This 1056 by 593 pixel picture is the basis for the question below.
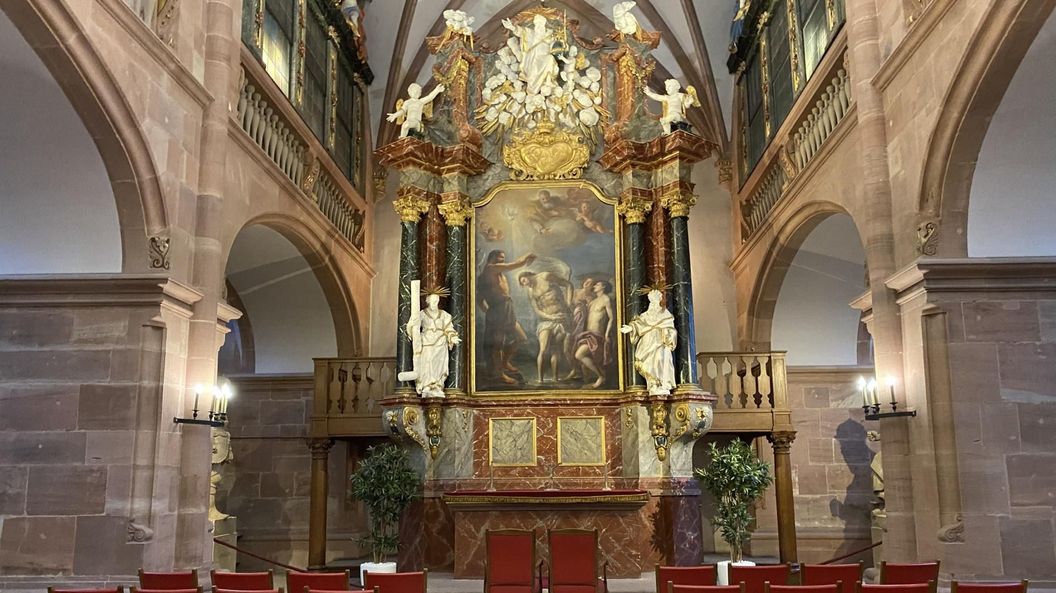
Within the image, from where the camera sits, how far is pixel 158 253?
36.1 feet

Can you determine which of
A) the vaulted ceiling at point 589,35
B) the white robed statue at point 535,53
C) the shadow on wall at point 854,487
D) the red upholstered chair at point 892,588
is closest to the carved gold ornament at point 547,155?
the white robed statue at point 535,53

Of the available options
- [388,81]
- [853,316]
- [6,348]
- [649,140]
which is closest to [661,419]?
[649,140]

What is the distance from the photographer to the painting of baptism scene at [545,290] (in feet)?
49.4

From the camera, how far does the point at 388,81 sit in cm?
2156

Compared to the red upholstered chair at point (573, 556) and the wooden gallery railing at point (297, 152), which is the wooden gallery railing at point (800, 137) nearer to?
the red upholstered chair at point (573, 556)

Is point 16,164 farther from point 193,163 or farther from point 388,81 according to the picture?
point 388,81

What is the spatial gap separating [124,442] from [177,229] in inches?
102

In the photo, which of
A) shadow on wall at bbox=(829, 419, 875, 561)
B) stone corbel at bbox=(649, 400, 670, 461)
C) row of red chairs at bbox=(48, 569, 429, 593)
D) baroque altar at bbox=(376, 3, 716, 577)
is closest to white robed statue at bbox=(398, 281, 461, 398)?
baroque altar at bbox=(376, 3, 716, 577)

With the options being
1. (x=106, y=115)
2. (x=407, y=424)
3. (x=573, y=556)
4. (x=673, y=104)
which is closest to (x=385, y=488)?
(x=407, y=424)

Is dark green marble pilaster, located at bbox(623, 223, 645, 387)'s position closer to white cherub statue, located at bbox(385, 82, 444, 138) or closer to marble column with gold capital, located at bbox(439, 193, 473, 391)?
marble column with gold capital, located at bbox(439, 193, 473, 391)

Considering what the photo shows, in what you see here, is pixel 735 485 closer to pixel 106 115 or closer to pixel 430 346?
pixel 430 346

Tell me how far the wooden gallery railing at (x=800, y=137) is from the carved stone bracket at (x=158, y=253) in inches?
355

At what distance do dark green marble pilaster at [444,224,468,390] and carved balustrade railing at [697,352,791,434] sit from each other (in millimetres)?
4356

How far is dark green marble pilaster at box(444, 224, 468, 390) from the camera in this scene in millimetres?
14836
